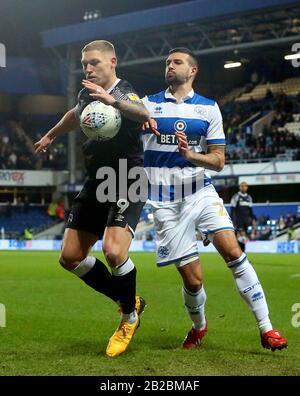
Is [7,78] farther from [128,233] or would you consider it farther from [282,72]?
[128,233]

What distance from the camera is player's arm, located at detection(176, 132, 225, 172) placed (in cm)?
486

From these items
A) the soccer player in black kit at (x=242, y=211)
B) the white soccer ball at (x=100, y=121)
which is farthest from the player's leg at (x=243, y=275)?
the soccer player in black kit at (x=242, y=211)

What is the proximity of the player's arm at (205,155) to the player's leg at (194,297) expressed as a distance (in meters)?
0.78

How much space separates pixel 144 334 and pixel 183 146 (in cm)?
203

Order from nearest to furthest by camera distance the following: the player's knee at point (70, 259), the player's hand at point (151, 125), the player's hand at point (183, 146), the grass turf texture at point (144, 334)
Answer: the grass turf texture at point (144, 334) → the player's hand at point (183, 146) → the player's hand at point (151, 125) → the player's knee at point (70, 259)

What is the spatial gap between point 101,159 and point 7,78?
113 ft

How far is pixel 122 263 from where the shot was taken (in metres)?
5.21

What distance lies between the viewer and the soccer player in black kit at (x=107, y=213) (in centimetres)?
518

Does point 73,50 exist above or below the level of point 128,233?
above

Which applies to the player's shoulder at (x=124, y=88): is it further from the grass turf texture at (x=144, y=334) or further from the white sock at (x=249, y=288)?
the grass turf texture at (x=144, y=334)

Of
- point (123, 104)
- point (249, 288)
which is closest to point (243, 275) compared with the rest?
point (249, 288)

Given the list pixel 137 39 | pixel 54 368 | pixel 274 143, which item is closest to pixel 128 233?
pixel 54 368

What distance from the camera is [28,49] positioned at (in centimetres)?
3753
